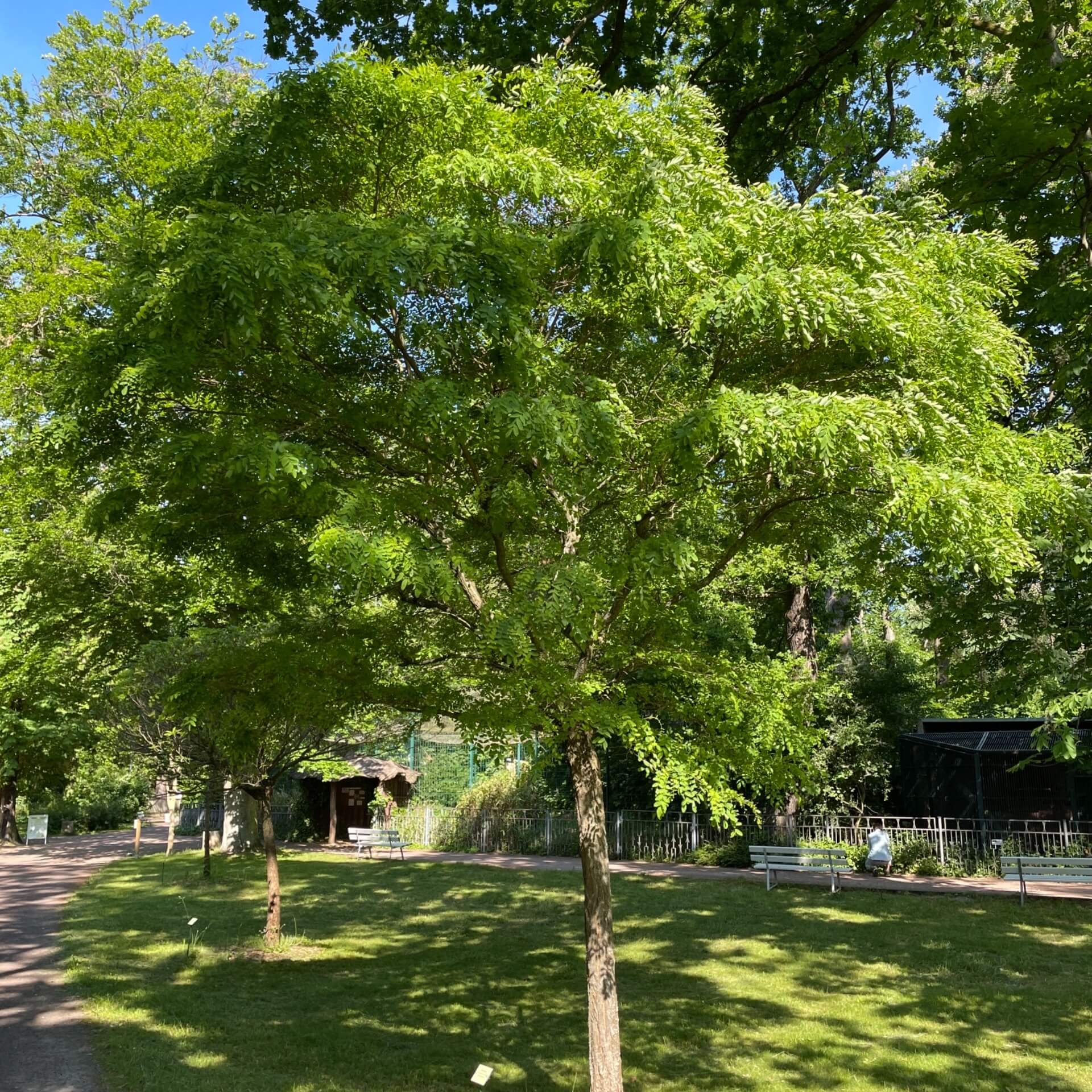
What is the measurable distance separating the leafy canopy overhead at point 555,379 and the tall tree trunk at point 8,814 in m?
33.1

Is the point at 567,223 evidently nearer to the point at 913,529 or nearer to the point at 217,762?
the point at 913,529

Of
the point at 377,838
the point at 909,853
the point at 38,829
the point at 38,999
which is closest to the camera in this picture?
the point at 38,999

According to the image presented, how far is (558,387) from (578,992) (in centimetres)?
749

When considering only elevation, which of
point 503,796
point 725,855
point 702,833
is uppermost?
point 503,796

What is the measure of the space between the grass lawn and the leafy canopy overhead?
9.93 ft

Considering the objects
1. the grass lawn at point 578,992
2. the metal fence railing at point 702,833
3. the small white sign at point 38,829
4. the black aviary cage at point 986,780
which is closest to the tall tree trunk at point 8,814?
the small white sign at point 38,829

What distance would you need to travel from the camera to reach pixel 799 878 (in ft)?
62.8

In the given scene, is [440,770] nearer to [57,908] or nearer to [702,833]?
[702,833]

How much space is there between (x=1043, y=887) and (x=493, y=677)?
50.7 ft

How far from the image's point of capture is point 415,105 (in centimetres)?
566

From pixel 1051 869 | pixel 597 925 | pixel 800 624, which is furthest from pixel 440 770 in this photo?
pixel 597 925

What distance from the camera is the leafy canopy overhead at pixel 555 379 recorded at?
4977 millimetres

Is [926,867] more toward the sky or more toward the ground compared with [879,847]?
more toward the ground

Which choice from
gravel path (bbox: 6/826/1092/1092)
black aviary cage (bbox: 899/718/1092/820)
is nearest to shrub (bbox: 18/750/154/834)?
gravel path (bbox: 6/826/1092/1092)
